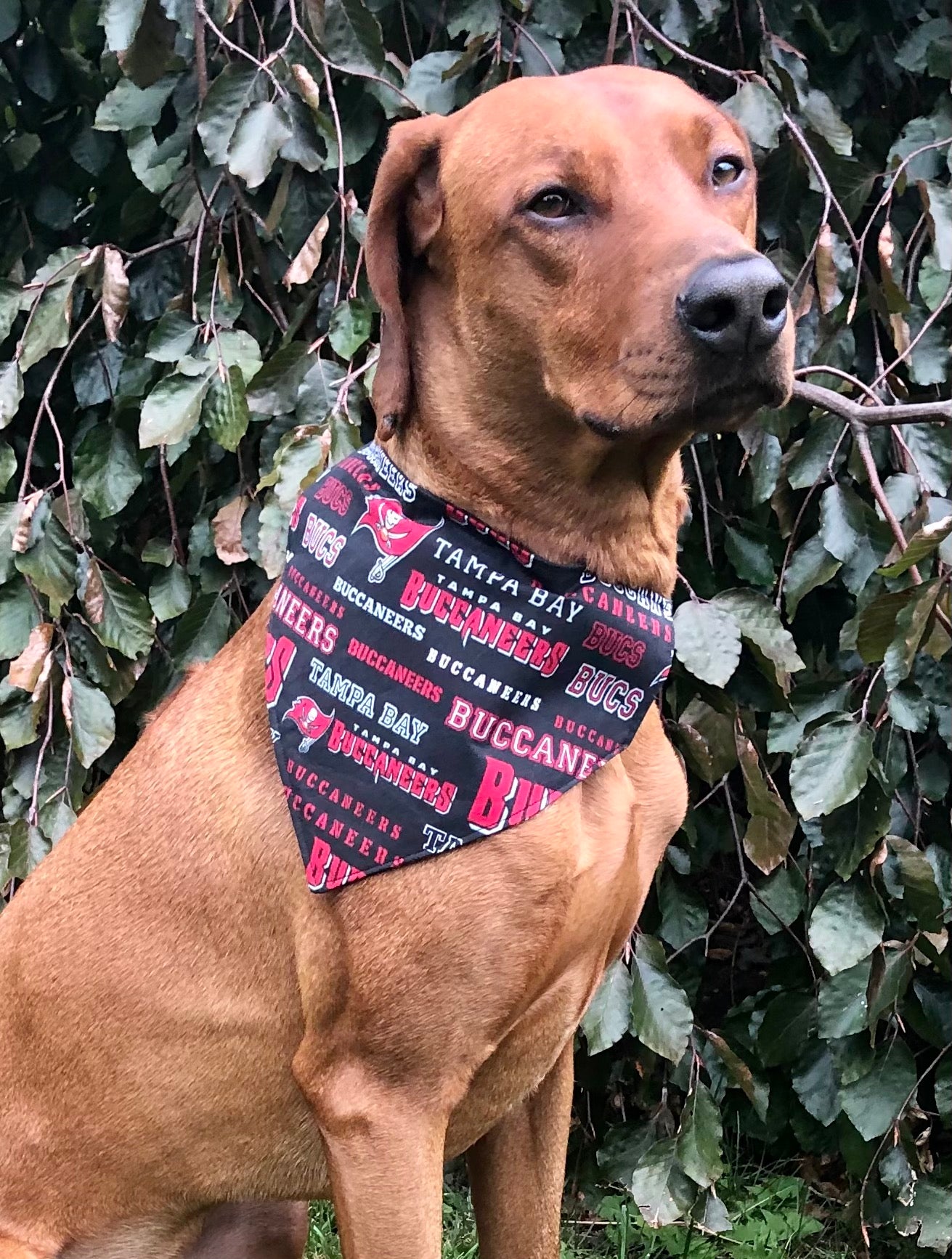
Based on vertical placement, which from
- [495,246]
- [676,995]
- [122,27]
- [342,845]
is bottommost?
[676,995]

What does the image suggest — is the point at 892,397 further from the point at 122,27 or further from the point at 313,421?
the point at 122,27

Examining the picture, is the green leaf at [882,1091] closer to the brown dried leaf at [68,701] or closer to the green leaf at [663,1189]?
the green leaf at [663,1189]

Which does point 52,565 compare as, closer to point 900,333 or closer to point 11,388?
point 11,388

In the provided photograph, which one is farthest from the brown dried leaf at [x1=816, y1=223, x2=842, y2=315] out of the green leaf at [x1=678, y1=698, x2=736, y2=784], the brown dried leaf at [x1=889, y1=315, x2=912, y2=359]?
the green leaf at [x1=678, y1=698, x2=736, y2=784]

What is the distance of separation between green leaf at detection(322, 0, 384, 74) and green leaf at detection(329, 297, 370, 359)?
0.41m

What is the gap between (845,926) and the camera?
2061mm

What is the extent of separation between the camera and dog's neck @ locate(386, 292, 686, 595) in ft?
4.83

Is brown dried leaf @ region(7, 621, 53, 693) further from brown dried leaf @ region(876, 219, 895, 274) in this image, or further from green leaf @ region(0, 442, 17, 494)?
brown dried leaf @ region(876, 219, 895, 274)

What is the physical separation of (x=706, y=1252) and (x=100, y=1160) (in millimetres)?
1438

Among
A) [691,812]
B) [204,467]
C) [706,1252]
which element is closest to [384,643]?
[204,467]

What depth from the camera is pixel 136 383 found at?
2281 millimetres

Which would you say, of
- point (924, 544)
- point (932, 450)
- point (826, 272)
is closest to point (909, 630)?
point (924, 544)

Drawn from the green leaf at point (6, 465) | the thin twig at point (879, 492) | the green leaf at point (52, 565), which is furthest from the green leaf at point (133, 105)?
the thin twig at point (879, 492)

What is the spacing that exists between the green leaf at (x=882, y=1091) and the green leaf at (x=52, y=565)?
1729 millimetres
